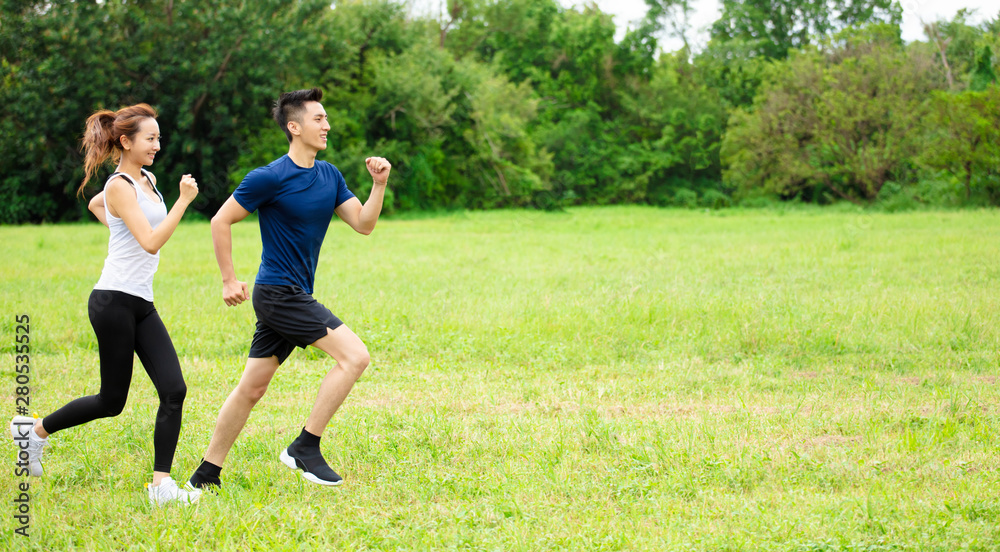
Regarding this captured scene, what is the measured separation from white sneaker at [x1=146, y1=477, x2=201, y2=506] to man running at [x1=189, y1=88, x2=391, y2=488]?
0.44ft

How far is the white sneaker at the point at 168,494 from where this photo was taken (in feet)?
13.5

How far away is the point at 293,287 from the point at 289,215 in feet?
1.25

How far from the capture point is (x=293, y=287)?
4246 millimetres

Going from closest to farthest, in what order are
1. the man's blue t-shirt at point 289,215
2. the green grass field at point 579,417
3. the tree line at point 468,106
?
the green grass field at point 579,417
the man's blue t-shirt at point 289,215
the tree line at point 468,106

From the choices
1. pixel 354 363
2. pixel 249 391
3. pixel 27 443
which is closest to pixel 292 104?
pixel 354 363

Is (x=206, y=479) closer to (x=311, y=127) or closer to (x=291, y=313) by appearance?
(x=291, y=313)

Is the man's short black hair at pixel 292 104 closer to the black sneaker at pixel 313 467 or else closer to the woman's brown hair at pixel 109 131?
the woman's brown hair at pixel 109 131

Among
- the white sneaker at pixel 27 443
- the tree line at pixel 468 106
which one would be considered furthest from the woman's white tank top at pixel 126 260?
the tree line at pixel 468 106

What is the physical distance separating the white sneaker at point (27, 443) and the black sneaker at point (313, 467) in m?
1.46

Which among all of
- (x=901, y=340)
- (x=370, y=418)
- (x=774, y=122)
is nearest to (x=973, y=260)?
(x=901, y=340)

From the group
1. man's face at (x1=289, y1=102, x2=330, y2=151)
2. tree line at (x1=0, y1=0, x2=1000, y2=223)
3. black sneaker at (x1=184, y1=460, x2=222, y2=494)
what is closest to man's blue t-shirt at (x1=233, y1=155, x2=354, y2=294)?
man's face at (x1=289, y1=102, x2=330, y2=151)

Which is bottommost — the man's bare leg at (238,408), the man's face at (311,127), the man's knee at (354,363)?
the man's bare leg at (238,408)

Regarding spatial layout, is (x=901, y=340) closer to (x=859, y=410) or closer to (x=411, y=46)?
(x=859, y=410)

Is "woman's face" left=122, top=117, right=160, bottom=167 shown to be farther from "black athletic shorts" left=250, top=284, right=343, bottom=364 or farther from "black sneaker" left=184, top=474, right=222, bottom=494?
"black sneaker" left=184, top=474, right=222, bottom=494
